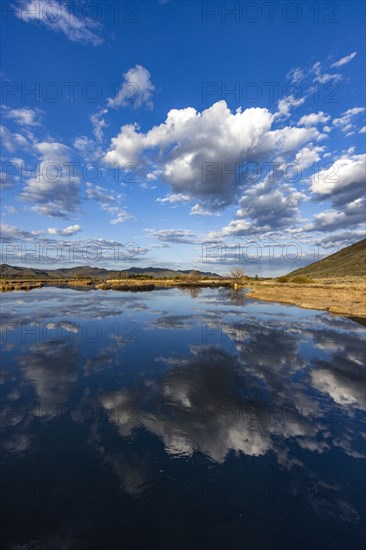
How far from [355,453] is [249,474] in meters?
3.22

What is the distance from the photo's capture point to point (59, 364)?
47.9ft

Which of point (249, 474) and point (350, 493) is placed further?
point (249, 474)

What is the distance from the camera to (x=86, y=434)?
824 centimetres

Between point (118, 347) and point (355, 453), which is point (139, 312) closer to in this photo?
point (118, 347)

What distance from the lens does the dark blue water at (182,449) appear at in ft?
17.4

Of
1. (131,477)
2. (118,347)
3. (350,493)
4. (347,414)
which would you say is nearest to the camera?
(350,493)

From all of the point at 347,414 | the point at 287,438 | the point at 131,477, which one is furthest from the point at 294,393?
the point at 131,477

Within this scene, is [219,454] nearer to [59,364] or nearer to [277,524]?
[277,524]

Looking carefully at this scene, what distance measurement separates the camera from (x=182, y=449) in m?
7.60

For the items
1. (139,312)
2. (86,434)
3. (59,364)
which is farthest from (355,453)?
(139,312)

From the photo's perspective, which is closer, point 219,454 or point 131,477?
point 131,477

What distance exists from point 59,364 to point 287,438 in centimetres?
1152

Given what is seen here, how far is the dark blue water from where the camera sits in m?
5.30

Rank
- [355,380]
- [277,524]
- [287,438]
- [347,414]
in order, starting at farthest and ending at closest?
[355,380], [347,414], [287,438], [277,524]
